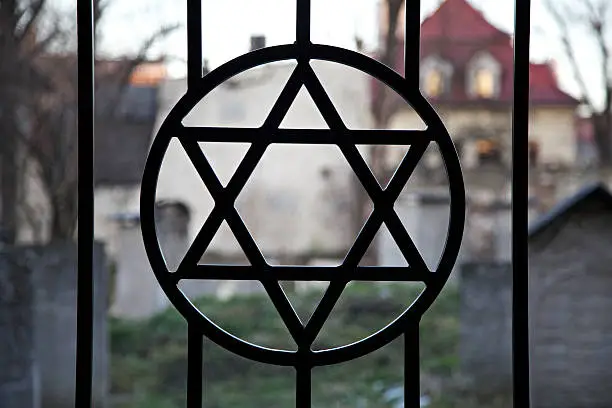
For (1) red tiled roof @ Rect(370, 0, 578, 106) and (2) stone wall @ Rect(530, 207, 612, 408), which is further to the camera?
(1) red tiled roof @ Rect(370, 0, 578, 106)

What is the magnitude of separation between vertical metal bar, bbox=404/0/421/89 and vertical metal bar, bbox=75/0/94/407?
314 mm

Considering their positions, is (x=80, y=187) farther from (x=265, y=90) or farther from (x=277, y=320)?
(x=265, y=90)

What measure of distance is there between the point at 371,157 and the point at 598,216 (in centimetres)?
135

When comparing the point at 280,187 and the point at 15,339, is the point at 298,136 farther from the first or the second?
the point at 280,187

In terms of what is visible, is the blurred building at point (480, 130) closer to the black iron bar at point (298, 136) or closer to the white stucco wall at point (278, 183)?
the white stucco wall at point (278, 183)

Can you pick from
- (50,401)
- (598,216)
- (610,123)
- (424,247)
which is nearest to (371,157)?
(424,247)

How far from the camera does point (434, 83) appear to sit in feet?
13.4

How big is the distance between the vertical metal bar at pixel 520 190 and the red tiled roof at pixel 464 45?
2832 mm

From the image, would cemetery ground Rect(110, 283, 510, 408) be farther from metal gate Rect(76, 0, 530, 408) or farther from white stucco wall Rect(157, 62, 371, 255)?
metal gate Rect(76, 0, 530, 408)

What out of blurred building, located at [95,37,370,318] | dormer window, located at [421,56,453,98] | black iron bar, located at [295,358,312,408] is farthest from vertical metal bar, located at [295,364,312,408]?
dormer window, located at [421,56,453,98]

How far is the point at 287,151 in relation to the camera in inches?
162

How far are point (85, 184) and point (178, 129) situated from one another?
0.36ft

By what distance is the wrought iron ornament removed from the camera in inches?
29.5

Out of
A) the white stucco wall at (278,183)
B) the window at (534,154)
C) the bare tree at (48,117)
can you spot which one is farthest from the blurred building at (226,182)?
the window at (534,154)
